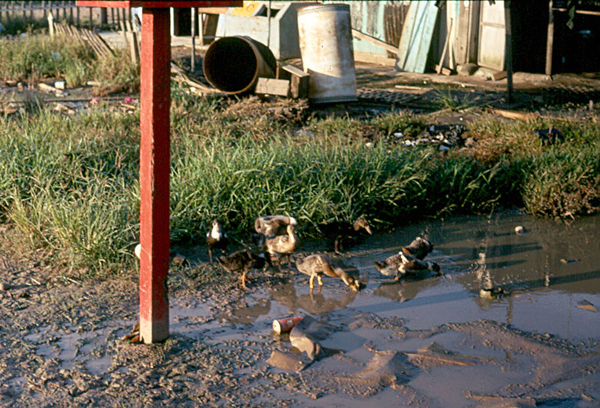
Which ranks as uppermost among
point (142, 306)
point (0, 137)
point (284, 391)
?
point (0, 137)

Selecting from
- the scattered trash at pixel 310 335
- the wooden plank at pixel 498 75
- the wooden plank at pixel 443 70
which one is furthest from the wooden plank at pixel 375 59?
the scattered trash at pixel 310 335

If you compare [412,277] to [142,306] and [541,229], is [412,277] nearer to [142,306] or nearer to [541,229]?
[541,229]

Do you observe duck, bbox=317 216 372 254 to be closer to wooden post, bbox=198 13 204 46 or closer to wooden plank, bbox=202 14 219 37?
wooden post, bbox=198 13 204 46

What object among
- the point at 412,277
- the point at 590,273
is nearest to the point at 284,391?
the point at 412,277

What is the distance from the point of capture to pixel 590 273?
5996 millimetres

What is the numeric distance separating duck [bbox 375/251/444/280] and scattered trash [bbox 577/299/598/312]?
3.67 ft

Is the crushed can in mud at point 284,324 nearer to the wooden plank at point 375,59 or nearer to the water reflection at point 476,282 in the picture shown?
the water reflection at point 476,282

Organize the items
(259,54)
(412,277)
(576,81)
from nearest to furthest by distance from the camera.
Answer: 1. (412,277)
2. (259,54)
3. (576,81)

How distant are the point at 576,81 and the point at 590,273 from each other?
929 centimetres

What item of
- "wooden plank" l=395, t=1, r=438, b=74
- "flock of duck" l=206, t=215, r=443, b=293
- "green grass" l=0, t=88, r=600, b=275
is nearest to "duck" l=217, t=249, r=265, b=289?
"flock of duck" l=206, t=215, r=443, b=293

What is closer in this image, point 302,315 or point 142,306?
point 142,306

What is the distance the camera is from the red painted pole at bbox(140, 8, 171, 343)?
408 cm

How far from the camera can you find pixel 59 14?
2345cm

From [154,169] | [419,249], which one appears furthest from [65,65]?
[154,169]
